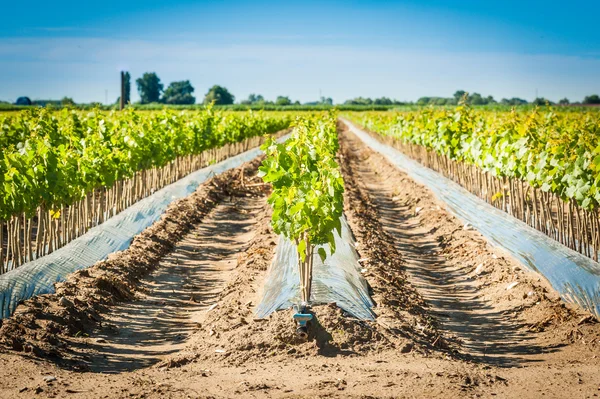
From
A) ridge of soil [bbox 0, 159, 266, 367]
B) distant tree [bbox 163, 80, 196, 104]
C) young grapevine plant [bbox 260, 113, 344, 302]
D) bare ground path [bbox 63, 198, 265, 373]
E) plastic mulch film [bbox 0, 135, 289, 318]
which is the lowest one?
bare ground path [bbox 63, 198, 265, 373]

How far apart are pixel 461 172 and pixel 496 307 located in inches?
493

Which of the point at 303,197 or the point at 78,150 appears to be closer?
the point at 303,197

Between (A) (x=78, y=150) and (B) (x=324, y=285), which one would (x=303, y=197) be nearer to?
(B) (x=324, y=285)

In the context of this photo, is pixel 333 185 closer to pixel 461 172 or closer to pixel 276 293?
pixel 276 293

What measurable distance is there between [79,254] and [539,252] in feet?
20.8

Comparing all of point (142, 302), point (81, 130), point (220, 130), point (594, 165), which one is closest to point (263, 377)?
point (142, 302)

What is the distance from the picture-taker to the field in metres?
6.26

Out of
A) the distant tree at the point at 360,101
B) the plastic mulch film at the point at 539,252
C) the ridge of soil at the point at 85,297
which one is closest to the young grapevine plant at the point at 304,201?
the ridge of soil at the point at 85,297

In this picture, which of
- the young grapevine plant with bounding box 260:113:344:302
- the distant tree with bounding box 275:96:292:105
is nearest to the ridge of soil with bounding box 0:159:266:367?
the young grapevine plant with bounding box 260:113:344:302

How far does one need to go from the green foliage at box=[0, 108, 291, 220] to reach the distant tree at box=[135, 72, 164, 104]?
96.0 meters

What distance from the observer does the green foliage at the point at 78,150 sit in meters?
10.5

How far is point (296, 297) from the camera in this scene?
26.5ft

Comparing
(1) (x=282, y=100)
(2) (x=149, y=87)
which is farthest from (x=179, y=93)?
(1) (x=282, y=100)

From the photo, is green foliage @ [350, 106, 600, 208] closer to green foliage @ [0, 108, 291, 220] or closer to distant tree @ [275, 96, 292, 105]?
green foliage @ [0, 108, 291, 220]
